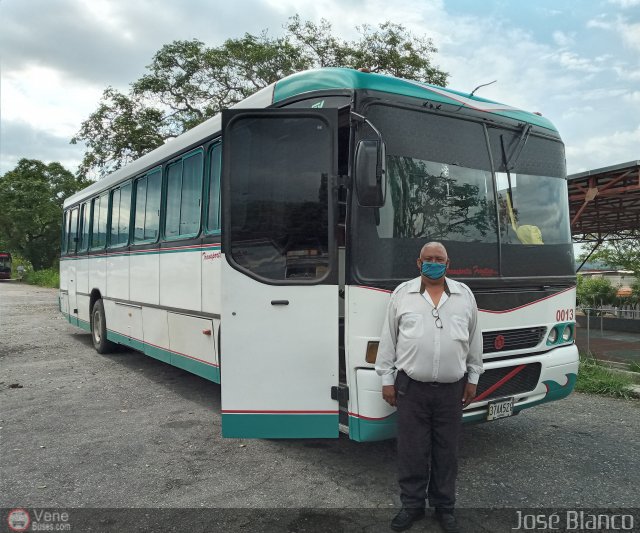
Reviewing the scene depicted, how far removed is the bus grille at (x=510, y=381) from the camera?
4234 mm

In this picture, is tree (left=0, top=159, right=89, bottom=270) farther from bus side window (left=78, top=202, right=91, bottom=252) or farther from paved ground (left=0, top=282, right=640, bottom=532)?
paved ground (left=0, top=282, right=640, bottom=532)

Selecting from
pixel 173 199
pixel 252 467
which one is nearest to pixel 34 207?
pixel 173 199

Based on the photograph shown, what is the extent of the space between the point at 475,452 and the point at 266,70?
18867mm

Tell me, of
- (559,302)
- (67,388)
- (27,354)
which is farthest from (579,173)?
(27,354)

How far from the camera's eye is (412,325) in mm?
3434

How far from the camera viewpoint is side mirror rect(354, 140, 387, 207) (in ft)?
11.9

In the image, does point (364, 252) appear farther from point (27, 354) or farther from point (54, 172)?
point (54, 172)

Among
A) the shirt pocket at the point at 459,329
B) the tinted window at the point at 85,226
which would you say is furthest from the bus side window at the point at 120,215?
the shirt pocket at the point at 459,329

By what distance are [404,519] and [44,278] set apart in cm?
4096

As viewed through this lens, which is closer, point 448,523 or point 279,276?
point 448,523

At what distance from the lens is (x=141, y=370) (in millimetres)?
8562

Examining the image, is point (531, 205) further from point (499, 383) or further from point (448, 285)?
point (448, 285)

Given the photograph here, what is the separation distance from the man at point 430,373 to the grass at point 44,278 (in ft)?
121

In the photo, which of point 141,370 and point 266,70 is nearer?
point 141,370
